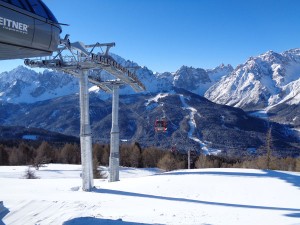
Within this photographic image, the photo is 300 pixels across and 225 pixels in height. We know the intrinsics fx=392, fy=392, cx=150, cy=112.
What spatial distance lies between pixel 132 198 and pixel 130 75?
478 inches

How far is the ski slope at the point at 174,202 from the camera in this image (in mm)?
13898

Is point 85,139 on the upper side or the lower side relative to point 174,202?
upper

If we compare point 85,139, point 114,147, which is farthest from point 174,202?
point 114,147

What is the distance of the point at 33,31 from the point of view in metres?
10.5

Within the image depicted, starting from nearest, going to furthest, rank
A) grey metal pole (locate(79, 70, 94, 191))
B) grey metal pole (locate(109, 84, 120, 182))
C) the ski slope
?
1. the ski slope
2. grey metal pole (locate(79, 70, 94, 191))
3. grey metal pole (locate(109, 84, 120, 182))

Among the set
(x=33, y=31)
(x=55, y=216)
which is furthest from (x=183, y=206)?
(x=33, y=31)

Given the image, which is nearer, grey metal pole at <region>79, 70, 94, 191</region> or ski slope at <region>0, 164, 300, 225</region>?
ski slope at <region>0, 164, 300, 225</region>

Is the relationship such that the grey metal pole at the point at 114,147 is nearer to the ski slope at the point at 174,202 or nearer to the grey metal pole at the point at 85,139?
the ski slope at the point at 174,202

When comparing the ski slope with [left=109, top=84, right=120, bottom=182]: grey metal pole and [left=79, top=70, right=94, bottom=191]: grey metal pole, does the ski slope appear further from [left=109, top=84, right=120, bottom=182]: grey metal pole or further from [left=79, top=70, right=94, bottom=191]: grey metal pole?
[left=109, top=84, right=120, bottom=182]: grey metal pole

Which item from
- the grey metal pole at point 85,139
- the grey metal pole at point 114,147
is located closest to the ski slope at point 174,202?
the grey metal pole at point 85,139

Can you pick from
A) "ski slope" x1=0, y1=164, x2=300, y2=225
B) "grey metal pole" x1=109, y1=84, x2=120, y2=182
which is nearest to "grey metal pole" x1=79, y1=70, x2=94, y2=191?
"ski slope" x1=0, y1=164, x2=300, y2=225

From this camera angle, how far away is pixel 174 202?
59.3ft

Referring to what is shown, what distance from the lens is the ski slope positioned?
13.9 m

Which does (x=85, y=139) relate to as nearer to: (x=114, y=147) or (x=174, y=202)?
(x=174, y=202)
